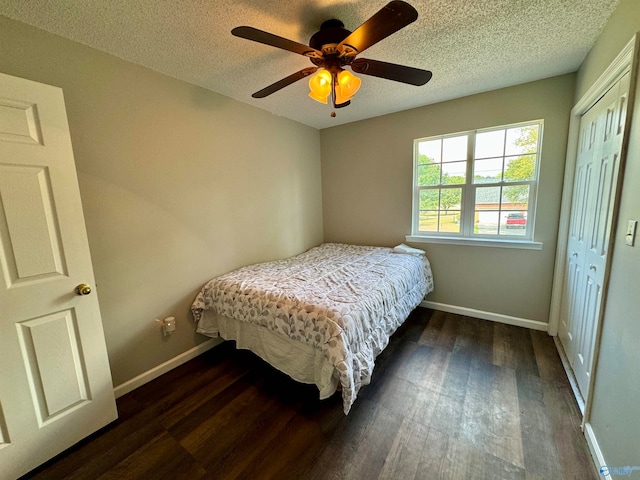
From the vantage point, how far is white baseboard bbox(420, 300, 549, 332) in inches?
99.2

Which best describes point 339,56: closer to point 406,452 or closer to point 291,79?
point 291,79

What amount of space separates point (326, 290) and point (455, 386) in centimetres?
118

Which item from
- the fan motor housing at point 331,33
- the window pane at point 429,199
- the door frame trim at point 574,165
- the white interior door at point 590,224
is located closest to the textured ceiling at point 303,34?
the fan motor housing at point 331,33

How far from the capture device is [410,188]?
307 centimetres

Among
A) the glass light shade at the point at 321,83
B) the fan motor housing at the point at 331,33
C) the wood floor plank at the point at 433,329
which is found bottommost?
the wood floor plank at the point at 433,329

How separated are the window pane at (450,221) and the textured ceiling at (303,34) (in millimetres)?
1321

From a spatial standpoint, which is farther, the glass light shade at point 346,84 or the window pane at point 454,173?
the window pane at point 454,173

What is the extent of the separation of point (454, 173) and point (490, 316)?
1659 mm

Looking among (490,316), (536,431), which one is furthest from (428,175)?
(536,431)

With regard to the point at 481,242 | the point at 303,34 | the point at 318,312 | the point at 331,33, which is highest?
the point at 303,34

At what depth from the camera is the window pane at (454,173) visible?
2.79m

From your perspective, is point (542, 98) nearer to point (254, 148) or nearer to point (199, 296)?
point (254, 148)

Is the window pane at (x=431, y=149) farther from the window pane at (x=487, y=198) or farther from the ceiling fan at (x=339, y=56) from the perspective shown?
the ceiling fan at (x=339, y=56)

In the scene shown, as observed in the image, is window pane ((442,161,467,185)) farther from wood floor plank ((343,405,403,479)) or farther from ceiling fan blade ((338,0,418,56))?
wood floor plank ((343,405,403,479))
